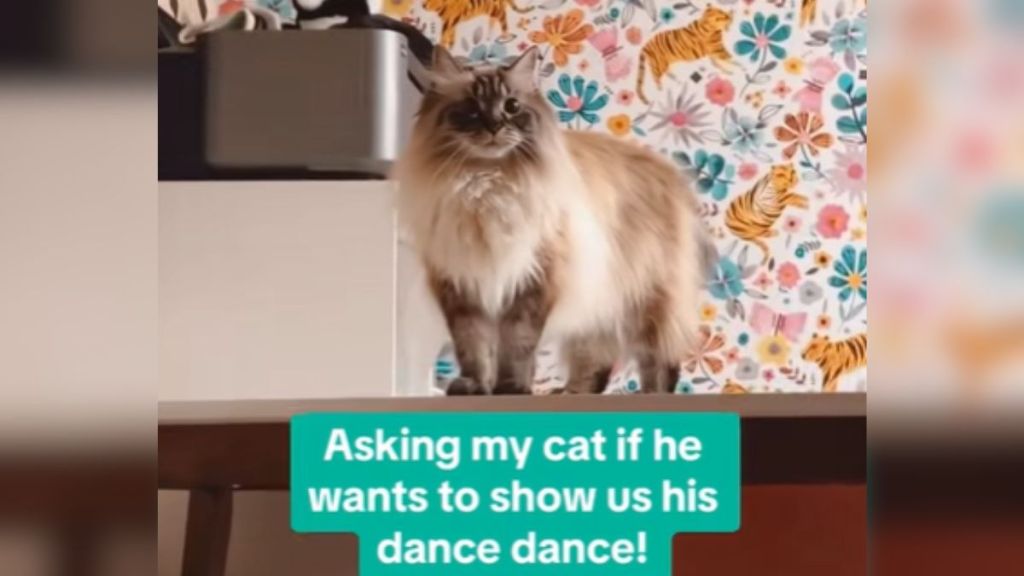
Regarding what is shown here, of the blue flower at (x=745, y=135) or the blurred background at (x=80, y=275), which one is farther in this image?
the blue flower at (x=745, y=135)

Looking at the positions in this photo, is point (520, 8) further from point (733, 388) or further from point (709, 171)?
point (733, 388)

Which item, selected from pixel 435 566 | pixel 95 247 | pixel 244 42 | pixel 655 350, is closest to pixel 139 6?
pixel 95 247

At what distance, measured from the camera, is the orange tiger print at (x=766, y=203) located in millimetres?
858

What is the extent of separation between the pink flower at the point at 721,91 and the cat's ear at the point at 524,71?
0.16 meters

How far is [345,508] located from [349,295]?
9.9 inches

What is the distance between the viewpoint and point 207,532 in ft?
2.65

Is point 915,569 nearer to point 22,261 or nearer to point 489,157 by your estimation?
point 22,261

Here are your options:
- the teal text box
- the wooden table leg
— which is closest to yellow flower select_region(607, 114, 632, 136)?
the teal text box

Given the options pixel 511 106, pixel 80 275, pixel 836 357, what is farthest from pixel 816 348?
pixel 80 275

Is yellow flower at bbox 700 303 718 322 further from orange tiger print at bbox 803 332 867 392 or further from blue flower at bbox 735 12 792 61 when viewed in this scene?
blue flower at bbox 735 12 792 61

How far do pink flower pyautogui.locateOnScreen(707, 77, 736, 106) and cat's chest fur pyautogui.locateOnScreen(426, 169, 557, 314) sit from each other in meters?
0.18

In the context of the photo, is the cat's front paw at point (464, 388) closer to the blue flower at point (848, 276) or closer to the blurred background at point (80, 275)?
the blue flower at point (848, 276)

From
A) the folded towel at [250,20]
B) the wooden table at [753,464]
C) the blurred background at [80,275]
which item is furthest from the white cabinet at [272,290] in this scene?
the blurred background at [80,275]

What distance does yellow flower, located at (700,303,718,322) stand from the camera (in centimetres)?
87
